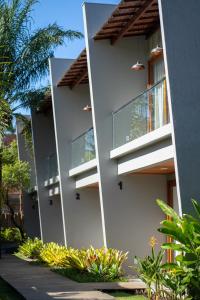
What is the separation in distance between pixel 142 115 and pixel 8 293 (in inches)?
221

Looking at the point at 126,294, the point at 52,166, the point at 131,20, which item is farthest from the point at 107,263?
the point at 52,166

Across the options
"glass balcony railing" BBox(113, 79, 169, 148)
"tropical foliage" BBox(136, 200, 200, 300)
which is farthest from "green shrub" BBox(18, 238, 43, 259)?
"tropical foliage" BBox(136, 200, 200, 300)

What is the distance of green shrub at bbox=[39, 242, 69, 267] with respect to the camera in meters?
19.6

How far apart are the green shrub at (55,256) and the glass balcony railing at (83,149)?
128 inches

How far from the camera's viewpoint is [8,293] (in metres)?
14.1

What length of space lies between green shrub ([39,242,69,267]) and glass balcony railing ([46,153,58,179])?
4450mm

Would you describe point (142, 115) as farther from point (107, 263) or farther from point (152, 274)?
point (152, 274)

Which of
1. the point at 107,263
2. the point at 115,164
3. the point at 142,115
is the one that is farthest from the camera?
the point at 115,164

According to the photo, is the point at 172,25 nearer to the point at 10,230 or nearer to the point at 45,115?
the point at 45,115

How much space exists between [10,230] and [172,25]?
1127 inches

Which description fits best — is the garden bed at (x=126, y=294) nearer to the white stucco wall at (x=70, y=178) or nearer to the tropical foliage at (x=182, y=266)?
the tropical foliage at (x=182, y=266)

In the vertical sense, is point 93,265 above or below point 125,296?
above

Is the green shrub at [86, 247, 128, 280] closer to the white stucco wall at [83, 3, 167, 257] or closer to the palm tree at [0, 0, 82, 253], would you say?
the white stucco wall at [83, 3, 167, 257]

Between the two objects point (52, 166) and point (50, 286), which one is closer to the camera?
point (50, 286)
